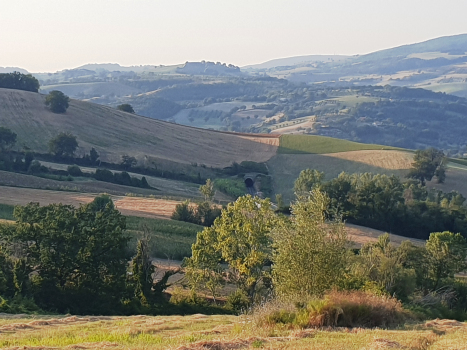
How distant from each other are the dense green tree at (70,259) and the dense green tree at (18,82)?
10367 centimetres

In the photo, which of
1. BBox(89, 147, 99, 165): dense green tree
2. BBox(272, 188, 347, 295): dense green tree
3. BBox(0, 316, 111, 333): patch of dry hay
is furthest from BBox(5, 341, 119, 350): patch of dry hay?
BBox(89, 147, 99, 165): dense green tree

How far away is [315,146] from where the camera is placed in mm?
132375

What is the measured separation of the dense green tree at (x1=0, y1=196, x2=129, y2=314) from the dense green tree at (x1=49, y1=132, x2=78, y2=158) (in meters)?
63.9

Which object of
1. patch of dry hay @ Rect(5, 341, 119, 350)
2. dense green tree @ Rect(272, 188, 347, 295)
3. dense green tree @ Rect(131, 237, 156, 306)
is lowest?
dense green tree @ Rect(131, 237, 156, 306)

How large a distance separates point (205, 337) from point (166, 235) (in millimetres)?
40740

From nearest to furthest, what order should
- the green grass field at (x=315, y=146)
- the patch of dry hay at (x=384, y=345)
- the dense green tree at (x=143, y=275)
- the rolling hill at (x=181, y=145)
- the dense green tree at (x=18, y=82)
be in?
1. the patch of dry hay at (x=384, y=345)
2. the dense green tree at (x=143, y=275)
3. the rolling hill at (x=181, y=145)
4. the green grass field at (x=315, y=146)
5. the dense green tree at (x=18, y=82)

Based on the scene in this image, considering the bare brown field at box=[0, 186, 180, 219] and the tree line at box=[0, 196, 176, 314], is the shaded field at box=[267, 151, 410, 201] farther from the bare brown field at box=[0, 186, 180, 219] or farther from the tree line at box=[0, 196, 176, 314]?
the tree line at box=[0, 196, 176, 314]

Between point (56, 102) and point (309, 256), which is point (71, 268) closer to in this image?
point (309, 256)

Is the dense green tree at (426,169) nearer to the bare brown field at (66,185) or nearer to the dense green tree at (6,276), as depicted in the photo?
the bare brown field at (66,185)

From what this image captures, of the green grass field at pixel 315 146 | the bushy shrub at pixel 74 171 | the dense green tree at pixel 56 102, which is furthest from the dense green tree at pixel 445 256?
the dense green tree at pixel 56 102

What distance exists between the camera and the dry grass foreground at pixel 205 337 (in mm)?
17562

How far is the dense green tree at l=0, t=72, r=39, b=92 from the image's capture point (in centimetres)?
13688

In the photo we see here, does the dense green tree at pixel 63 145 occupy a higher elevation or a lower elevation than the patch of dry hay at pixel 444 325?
lower

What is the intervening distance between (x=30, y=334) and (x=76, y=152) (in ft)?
287
